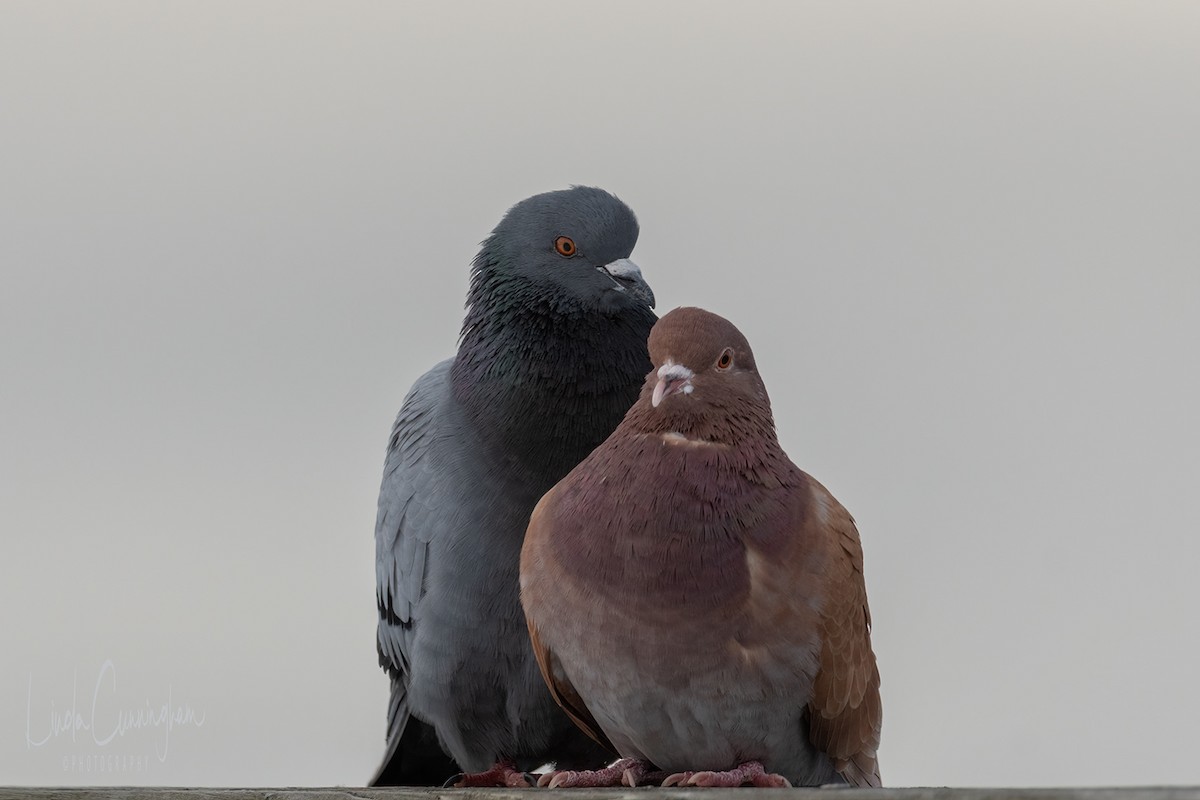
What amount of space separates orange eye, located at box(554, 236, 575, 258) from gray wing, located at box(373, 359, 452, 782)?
0.51 metres

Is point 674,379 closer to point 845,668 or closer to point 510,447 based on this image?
point 845,668

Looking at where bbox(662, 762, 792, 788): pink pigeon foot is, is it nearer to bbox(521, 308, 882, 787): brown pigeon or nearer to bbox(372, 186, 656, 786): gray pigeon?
bbox(521, 308, 882, 787): brown pigeon

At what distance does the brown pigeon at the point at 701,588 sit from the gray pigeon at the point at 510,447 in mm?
675

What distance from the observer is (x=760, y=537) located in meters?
2.65

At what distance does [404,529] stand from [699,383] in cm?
130

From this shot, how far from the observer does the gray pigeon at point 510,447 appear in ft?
11.6

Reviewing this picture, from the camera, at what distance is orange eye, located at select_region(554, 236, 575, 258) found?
3580 mm

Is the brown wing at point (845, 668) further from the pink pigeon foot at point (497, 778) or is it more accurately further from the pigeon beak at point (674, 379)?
the pink pigeon foot at point (497, 778)

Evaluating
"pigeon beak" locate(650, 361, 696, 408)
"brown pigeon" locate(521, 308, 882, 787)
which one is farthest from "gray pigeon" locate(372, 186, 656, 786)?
"pigeon beak" locate(650, 361, 696, 408)

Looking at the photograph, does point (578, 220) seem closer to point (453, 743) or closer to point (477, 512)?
point (477, 512)

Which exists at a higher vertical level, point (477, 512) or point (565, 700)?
point (477, 512)

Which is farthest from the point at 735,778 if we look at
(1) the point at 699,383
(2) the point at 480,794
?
(1) the point at 699,383

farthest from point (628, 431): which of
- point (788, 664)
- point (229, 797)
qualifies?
point (229, 797)

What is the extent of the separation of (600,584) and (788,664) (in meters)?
0.39
